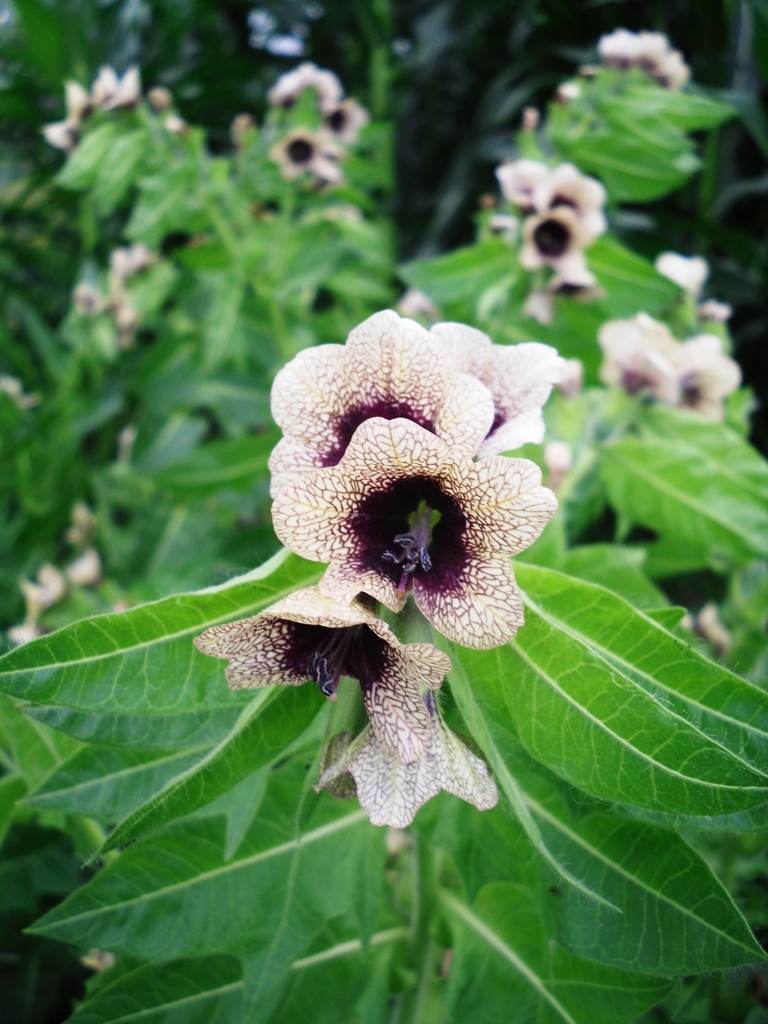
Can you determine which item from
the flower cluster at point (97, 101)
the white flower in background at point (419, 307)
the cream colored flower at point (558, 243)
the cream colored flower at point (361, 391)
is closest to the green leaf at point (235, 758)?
the cream colored flower at point (361, 391)

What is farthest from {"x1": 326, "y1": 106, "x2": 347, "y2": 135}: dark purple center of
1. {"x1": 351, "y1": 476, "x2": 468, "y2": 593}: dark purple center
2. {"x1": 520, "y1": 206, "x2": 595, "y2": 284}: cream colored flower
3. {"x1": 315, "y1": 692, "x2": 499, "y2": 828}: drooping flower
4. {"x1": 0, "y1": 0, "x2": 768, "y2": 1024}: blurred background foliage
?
{"x1": 315, "y1": 692, "x2": 499, "y2": 828}: drooping flower

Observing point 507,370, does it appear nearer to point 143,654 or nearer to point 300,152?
point 143,654

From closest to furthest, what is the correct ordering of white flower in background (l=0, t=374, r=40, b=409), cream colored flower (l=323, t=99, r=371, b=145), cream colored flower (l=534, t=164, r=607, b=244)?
cream colored flower (l=534, t=164, r=607, b=244) → cream colored flower (l=323, t=99, r=371, b=145) → white flower in background (l=0, t=374, r=40, b=409)

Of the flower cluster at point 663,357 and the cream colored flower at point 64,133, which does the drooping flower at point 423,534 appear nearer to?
the flower cluster at point 663,357

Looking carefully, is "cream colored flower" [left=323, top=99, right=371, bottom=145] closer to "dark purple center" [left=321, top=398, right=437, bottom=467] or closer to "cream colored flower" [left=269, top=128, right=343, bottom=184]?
"cream colored flower" [left=269, top=128, right=343, bottom=184]

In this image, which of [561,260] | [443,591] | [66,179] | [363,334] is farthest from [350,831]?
[66,179]

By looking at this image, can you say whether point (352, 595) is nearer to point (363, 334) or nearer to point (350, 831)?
point (363, 334)
